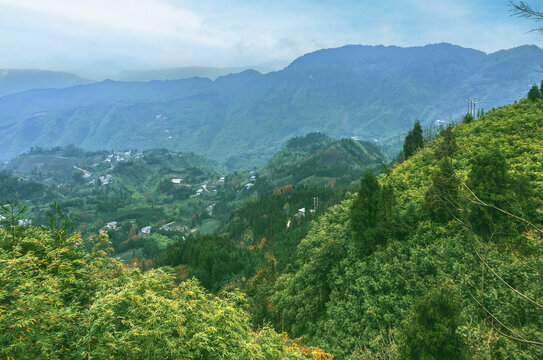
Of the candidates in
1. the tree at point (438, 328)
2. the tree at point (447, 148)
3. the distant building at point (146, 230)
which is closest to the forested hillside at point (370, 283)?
the tree at point (438, 328)

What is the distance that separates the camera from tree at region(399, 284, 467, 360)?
9.17 m

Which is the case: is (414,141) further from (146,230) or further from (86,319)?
(146,230)

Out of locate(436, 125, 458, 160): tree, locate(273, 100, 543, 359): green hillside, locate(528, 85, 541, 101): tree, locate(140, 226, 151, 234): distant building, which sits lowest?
locate(140, 226, 151, 234): distant building

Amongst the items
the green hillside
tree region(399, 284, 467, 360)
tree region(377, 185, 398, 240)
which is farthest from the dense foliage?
tree region(377, 185, 398, 240)

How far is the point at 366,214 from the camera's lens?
808 inches

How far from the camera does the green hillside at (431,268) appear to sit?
9.82m

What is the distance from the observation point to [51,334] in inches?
245

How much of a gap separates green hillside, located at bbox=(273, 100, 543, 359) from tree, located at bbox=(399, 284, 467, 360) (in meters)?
0.03

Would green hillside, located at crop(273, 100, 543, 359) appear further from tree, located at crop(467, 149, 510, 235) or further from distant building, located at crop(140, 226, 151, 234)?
distant building, located at crop(140, 226, 151, 234)

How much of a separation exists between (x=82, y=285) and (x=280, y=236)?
5751 centimetres

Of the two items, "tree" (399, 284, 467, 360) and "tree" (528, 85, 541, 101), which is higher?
"tree" (528, 85, 541, 101)

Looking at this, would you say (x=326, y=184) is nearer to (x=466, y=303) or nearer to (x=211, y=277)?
(x=211, y=277)

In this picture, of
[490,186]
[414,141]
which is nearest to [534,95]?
[414,141]

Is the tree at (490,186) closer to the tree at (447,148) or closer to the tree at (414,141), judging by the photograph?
the tree at (447,148)
